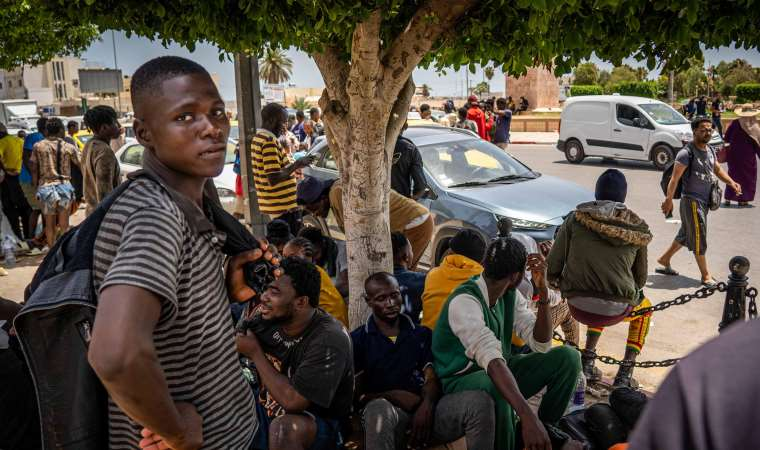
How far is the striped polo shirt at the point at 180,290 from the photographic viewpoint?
5.03 ft

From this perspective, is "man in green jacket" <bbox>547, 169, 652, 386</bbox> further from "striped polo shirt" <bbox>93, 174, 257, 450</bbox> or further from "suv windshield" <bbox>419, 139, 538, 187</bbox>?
"striped polo shirt" <bbox>93, 174, 257, 450</bbox>

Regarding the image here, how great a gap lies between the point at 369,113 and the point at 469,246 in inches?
46.1

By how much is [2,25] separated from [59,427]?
9.82 metres

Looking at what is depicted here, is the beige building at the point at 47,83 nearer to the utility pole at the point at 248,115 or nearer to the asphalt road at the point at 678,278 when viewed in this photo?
the utility pole at the point at 248,115

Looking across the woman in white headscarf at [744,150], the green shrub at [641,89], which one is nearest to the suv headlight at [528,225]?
the woman in white headscarf at [744,150]

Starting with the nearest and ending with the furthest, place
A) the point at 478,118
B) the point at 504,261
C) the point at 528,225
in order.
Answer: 1. the point at 504,261
2. the point at 528,225
3. the point at 478,118

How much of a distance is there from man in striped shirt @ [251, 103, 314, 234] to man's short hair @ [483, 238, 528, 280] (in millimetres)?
3388

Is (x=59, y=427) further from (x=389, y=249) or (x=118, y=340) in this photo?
(x=389, y=249)

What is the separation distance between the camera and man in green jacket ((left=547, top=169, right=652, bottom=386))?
4617 mm

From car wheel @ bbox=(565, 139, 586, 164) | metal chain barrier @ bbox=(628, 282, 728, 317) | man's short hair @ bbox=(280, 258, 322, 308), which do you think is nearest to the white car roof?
car wheel @ bbox=(565, 139, 586, 164)

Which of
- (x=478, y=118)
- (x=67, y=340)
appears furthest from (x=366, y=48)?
(x=478, y=118)

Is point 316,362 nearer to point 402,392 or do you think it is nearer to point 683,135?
point 402,392

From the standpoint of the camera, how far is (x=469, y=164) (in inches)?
324

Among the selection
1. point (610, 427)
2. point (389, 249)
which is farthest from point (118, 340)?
point (389, 249)
